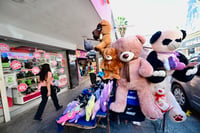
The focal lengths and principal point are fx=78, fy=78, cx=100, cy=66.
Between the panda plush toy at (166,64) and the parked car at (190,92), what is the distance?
1073 mm

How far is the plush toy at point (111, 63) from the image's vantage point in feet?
3.29

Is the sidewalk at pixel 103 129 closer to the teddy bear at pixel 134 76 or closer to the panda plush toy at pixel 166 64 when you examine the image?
the panda plush toy at pixel 166 64

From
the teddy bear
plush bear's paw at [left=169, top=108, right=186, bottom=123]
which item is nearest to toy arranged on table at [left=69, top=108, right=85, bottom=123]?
the teddy bear

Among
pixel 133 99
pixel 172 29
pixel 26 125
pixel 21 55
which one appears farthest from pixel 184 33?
pixel 21 55

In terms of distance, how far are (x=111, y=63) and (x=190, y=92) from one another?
220cm

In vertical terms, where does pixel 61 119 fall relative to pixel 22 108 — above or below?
above

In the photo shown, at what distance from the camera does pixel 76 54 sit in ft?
17.2

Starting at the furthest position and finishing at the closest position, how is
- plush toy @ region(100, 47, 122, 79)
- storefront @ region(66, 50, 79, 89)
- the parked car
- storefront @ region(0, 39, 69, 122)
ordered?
storefront @ region(66, 50, 79, 89), storefront @ region(0, 39, 69, 122), the parked car, plush toy @ region(100, 47, 122, 79)

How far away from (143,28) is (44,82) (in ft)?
10.5

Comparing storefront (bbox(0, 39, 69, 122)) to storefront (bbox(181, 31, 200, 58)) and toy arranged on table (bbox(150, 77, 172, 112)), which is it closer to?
toy arranged on table (bbox(150, 77, 172, 112))

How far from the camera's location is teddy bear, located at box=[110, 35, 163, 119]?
2.97 feet

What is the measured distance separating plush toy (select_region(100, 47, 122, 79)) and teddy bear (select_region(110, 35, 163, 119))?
0.21 ft

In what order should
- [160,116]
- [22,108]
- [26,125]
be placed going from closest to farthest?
[160,116]
[26,125]
[22,108]

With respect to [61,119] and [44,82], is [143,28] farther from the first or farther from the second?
[44,82]
